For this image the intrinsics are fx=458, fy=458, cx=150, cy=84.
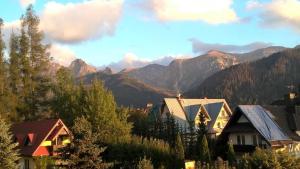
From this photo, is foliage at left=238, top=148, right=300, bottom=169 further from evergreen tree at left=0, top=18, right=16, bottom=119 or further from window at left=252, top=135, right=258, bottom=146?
evergreen tree at left=0, top=18, right=16, bottom=119

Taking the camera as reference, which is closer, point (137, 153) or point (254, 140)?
point (137, 153)

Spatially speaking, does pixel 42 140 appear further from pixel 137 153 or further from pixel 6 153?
pixel 137 153

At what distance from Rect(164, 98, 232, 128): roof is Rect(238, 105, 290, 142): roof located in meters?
19.9

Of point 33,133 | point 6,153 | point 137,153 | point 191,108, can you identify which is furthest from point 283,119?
point 6,153

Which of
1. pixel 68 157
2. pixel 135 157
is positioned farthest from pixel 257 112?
pixel 68 157

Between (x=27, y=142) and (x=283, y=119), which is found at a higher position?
(x=283, y=119)

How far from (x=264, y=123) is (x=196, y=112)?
905 inches

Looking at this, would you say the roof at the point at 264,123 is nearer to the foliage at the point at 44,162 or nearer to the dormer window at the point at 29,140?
the foliage at the point at 44,162

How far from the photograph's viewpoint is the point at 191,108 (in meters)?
74.8

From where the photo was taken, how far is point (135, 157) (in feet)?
142

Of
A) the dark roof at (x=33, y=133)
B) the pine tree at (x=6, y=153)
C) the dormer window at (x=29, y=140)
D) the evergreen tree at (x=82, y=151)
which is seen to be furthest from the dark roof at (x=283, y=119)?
the pine tree at (x=6, y=153)

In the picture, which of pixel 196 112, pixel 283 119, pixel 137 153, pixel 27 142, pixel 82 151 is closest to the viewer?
pixel 82 151

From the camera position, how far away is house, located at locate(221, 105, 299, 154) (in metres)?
48.8

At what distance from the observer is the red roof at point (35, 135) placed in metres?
51.3
